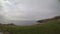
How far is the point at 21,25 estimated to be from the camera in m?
0.99

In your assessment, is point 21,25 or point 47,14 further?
point 47,14

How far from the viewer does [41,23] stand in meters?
0.96

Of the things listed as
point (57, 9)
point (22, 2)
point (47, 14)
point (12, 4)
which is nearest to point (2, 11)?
point (12, 4)

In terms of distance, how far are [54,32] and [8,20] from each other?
470mm

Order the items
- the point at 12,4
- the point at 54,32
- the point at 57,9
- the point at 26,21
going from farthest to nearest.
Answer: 1. the point at 12,4
2. the point at 57,9
3. the point at 26,21
4. the point at 54,32

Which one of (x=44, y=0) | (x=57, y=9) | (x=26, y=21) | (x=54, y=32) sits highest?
(x=44, y=0)

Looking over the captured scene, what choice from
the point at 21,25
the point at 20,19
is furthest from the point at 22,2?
the point at 21,25

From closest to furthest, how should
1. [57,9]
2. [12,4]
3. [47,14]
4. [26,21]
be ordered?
[26,21]
[47,14]
[57,9]
[12,4]

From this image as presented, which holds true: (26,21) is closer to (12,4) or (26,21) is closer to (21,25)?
(21,25)

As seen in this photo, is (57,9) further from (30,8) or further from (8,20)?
(8,20)

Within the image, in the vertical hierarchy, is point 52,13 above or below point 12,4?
below

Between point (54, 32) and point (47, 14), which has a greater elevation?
point (47, 14)

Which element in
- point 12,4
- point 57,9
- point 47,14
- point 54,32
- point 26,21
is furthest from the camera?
point 12,4

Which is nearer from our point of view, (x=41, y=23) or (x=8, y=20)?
(x=41, y=23)
